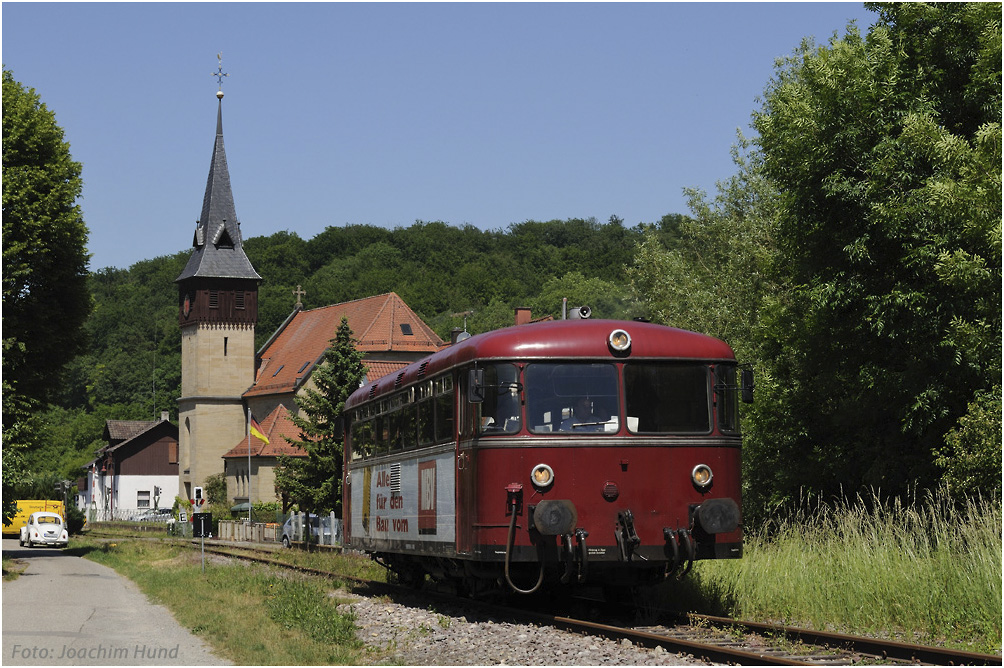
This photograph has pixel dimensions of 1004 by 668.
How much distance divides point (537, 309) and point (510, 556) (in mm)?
101367

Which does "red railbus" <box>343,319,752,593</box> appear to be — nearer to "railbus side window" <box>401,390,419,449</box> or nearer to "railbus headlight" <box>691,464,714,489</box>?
"railbus headlight" <box>691,464,714,489</box>

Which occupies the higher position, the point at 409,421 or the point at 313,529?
the point at 409,421

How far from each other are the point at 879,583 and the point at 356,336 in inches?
2627

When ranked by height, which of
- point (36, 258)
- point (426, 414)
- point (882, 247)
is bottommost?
point (426, 414)

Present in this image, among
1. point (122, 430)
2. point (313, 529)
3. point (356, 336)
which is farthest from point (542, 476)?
point (122, 430)

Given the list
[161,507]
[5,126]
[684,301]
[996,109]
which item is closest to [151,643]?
[996,109]

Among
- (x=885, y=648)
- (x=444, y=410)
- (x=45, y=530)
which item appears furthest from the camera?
(x=45, y=530)

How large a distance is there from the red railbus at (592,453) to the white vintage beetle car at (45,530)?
36.9 m

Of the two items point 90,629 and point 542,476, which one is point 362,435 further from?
point 542,476

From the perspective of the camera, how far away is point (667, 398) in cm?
1423

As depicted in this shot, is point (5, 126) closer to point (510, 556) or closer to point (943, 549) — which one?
point (510, 556)

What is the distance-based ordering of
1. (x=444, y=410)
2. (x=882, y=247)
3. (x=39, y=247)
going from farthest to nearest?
(x=39, y=247)
(x=882, y=247)
(x=444, y=410)

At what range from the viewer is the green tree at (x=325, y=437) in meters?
44.6

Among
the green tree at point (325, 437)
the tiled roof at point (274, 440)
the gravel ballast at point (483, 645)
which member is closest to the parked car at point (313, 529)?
the green tree at point (325, 437)
